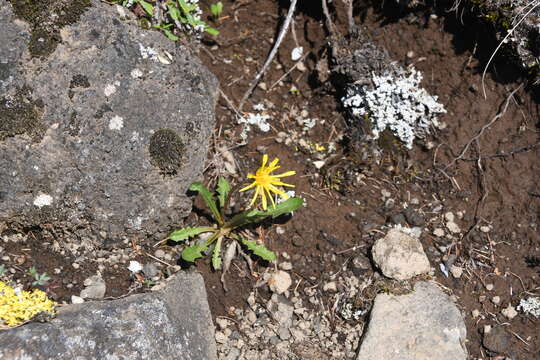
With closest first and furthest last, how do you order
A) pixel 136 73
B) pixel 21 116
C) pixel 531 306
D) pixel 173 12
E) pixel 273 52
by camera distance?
pixel 21 116
pixel 136 73
pixel 531 306
pixel 173 12
pixel 273 52

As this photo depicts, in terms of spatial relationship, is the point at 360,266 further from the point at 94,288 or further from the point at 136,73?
the point at 136,73

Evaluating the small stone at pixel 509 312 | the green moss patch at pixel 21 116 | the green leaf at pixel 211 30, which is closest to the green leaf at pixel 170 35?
the green leaf at pixel 211 30

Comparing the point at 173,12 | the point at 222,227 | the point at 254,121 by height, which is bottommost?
the point at 222,227

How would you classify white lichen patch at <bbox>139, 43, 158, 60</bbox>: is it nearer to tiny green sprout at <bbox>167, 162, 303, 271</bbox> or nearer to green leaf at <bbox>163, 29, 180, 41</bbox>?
green leaf at <bbox>163, 29, 180, 41</bbox>

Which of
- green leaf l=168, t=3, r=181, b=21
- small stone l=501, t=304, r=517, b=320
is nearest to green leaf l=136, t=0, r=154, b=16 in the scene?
green leaf l=168, t=3, r=181, b=21

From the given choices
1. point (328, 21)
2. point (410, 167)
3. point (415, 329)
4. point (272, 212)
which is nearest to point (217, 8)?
point (328, 21)

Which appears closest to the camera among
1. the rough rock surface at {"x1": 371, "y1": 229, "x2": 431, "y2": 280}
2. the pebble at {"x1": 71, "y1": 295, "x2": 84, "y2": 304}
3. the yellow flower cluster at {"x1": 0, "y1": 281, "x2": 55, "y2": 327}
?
the yellow flower cluster at {"x1": 0, "y1": 281, "x2": 55, "y2": 327}
